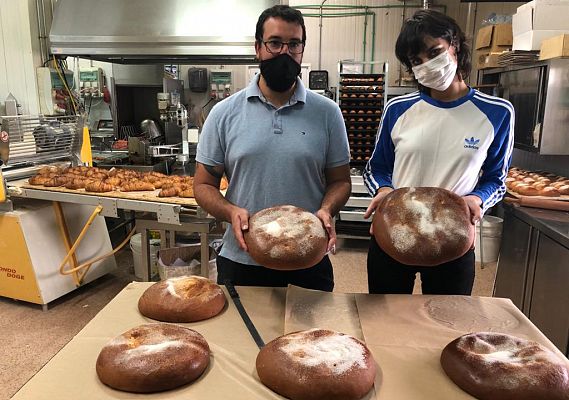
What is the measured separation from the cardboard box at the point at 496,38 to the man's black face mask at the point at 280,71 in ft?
9.89

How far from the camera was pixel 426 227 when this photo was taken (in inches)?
47.3

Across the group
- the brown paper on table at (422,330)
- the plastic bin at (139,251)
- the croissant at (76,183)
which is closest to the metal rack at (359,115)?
the plastic bin at (139,251)

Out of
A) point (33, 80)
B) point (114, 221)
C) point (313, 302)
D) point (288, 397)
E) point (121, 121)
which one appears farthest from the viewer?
point (121, 121)

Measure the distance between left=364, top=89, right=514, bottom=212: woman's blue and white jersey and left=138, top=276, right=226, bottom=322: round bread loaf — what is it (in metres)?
0.77

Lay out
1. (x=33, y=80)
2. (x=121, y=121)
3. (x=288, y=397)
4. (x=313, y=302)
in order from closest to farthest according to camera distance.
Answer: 1. (x=288, y=397)
2. (x=313, y=302)
3. (x=33, y=80)
4. (x=121, y=121)

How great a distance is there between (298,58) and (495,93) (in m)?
3.05

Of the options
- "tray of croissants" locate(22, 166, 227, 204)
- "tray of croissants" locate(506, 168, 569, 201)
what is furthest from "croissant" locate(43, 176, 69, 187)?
"tray of croissants" locate(506, 168, 569, 201)

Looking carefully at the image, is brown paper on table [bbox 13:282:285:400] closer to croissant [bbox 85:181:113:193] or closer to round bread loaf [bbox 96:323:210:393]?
round bread loaf [bbox 96:323:210:393]

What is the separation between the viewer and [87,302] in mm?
3330

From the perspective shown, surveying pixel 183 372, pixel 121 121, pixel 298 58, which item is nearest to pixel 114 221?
pixel 121 121

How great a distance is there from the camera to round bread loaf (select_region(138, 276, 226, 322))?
1.25 metres

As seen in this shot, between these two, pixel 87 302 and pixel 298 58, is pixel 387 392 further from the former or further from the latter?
pixel 87 302

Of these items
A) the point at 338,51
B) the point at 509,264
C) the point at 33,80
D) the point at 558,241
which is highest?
the point at 338,51

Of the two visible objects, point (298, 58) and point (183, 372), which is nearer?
point (183, 372)
